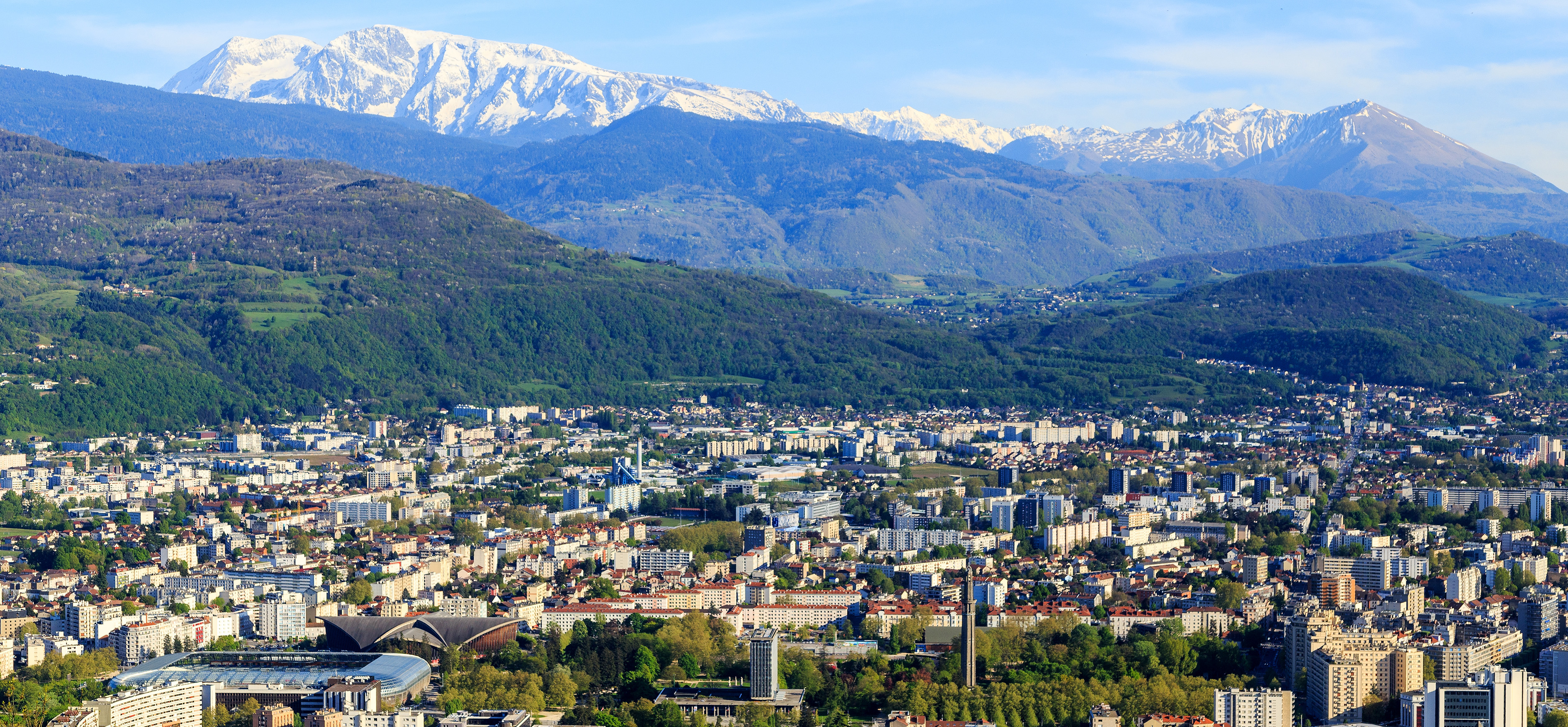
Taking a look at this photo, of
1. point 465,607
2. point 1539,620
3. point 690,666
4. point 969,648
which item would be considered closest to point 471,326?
point 465,607

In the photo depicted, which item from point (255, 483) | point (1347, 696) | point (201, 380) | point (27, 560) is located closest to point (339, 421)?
point (201, 380)

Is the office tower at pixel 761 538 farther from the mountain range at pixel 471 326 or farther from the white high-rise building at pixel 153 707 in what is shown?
the mountain range at pixel 471 326

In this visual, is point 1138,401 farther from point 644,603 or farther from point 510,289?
point 644,603

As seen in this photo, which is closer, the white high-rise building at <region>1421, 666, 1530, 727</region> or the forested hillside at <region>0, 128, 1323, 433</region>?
the white high-rise building at <region>1421, 666, 1530, 727</region>

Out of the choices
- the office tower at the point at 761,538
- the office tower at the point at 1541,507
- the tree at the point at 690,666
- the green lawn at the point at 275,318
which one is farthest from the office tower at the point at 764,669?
the green lawn at the point at 275,318

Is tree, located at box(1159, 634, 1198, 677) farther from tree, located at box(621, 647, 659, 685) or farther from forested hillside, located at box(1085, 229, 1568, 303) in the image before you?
forested hillside, located at box(1085, 229, 1568, 303)

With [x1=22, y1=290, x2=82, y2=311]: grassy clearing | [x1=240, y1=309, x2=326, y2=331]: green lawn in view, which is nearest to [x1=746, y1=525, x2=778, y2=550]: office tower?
[x1=240, y1=309, x2=326, y2=331]: green lawn
